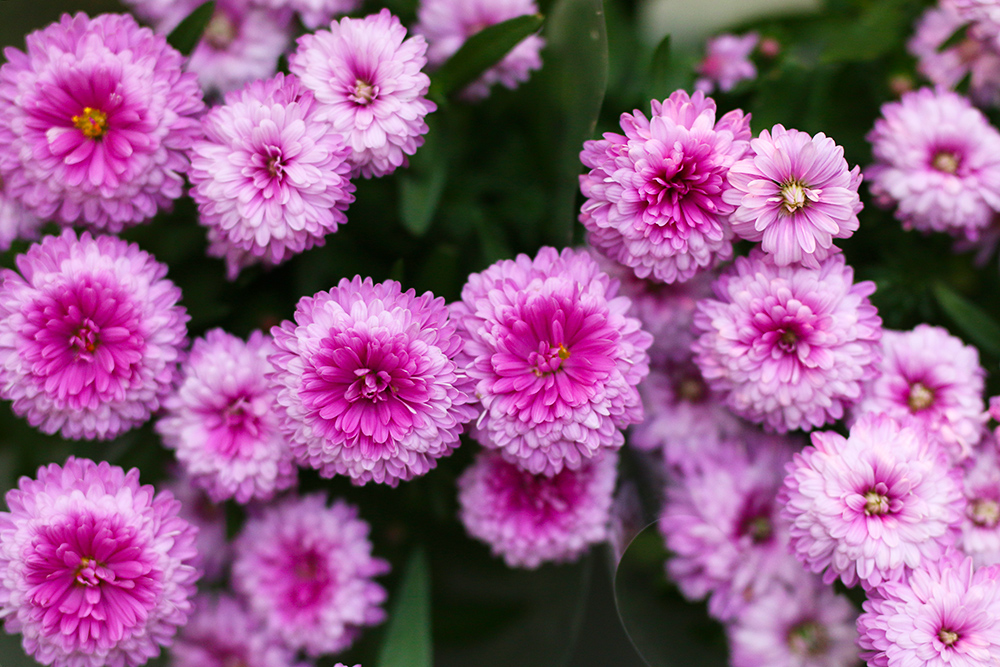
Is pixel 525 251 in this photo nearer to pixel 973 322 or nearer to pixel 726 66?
pixel 726 66

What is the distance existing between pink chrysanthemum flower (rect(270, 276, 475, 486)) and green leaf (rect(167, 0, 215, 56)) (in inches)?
9.0

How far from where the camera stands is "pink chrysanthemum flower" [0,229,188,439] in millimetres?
430

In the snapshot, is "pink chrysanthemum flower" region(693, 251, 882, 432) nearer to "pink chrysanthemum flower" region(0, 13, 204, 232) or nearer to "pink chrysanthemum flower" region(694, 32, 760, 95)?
"pink chrysanthemum flower" region(694, 32, 760, 95)

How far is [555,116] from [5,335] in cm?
42

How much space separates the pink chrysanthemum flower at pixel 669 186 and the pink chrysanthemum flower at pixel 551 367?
4 centimetres

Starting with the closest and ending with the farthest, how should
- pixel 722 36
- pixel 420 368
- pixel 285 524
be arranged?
pixel 420 368
pixel 285 524
pixel 722 36

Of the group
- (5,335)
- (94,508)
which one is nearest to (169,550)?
(94,508)

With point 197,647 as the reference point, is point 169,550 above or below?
above

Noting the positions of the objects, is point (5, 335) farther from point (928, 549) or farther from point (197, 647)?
point (928, 549)

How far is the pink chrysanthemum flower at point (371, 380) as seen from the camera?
40 cm

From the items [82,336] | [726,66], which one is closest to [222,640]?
[82,336]

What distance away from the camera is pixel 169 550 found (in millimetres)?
436

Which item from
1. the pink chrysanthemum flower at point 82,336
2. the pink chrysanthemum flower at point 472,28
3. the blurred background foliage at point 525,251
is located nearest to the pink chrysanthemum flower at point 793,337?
the blurred background foliage at point 525,251

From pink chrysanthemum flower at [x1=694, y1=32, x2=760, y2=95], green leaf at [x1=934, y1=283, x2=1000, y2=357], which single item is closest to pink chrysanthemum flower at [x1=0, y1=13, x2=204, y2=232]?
pink chrysanthemum flower at [x1=694, y1=32, x2=760, y2=95]
